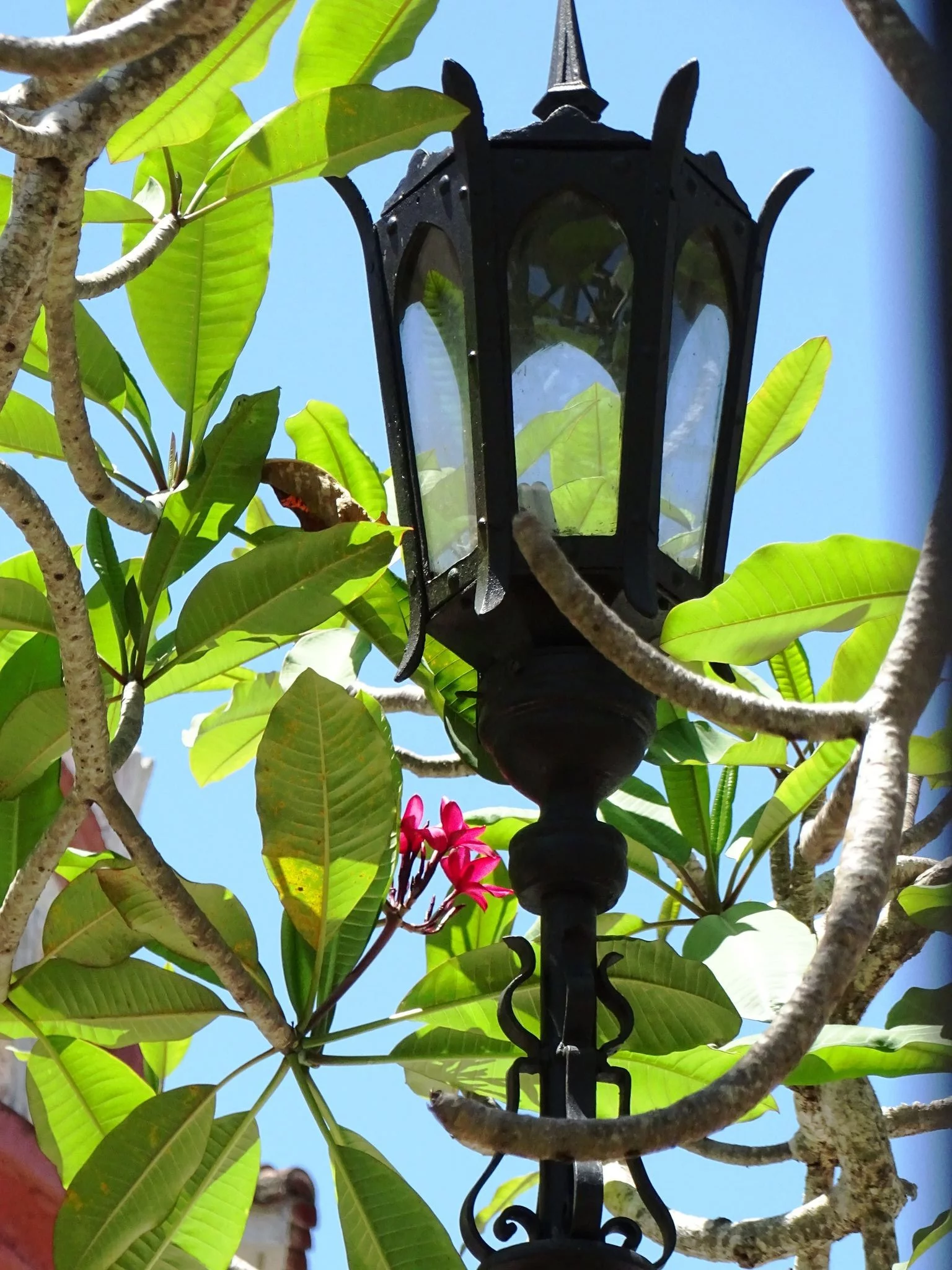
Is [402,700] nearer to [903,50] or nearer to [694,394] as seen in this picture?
[694,394]

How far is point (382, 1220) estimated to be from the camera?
1.40m

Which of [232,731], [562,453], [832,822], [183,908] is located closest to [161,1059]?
[232,731]

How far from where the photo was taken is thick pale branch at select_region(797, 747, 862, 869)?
33.4 inches

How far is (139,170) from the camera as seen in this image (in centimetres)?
179

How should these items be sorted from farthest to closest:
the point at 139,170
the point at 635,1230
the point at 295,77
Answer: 1. the point at 139,170
2. the point at 295,77
3. the point at 635,1230

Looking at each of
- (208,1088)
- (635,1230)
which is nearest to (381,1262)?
(208,1088)

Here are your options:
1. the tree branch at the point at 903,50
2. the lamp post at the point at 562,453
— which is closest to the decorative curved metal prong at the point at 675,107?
the lamp post at the point at 562,453

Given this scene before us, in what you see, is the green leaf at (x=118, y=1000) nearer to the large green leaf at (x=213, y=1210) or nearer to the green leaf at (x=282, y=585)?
the large green leaf at (x=213, y=1210)

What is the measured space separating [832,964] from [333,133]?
100 centimetres

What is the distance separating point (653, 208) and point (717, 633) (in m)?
0.36

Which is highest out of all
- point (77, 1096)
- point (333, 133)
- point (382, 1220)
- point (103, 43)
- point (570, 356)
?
point (333, 133)

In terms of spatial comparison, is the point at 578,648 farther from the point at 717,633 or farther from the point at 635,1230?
the point at 635,1230

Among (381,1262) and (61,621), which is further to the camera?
(381,1262)

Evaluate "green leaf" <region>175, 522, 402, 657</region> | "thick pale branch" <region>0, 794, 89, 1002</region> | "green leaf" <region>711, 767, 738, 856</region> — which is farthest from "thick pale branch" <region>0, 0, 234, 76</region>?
"green leaf" <region>711, 767, 738, 856</region>
